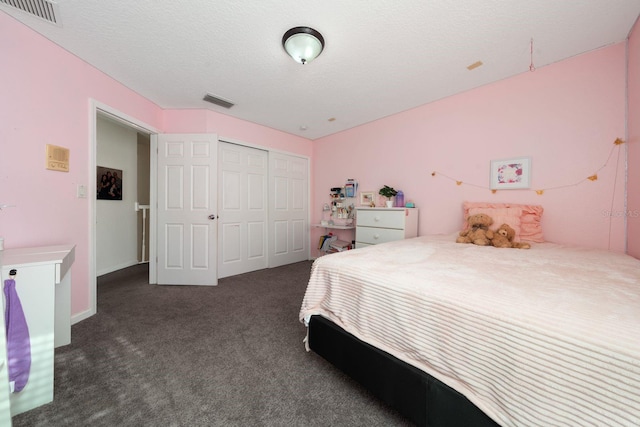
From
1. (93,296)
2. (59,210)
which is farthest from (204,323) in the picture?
(59,210)

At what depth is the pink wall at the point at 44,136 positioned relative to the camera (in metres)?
1.60

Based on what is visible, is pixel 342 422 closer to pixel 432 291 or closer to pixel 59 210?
pixel 432 291

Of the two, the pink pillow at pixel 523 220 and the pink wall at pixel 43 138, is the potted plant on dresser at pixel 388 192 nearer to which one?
the pink pillow at pixel 523 220

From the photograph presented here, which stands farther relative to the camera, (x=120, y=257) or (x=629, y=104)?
(x=120, y=257)

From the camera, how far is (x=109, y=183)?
3.43 metres

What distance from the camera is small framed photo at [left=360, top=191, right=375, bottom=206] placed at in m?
3.52

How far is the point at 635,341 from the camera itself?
1.84 ft

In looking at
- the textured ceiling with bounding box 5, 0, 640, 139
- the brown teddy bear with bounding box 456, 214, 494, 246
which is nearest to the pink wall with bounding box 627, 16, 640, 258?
the textured ceiling with bounding box 5, 0, 640, 139

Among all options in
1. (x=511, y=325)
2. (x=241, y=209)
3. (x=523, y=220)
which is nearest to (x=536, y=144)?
(x=523, y=220)

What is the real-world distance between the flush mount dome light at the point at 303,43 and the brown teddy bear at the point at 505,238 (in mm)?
2102

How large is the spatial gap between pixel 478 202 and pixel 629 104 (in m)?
1.22

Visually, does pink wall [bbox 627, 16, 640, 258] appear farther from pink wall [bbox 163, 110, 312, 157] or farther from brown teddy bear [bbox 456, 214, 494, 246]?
pink wall [bbox 163, 110, 312, 157]

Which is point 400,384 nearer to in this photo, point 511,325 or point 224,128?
point 511,325

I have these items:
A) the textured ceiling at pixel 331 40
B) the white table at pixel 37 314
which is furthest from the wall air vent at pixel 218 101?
the white table at pixel 37 314
